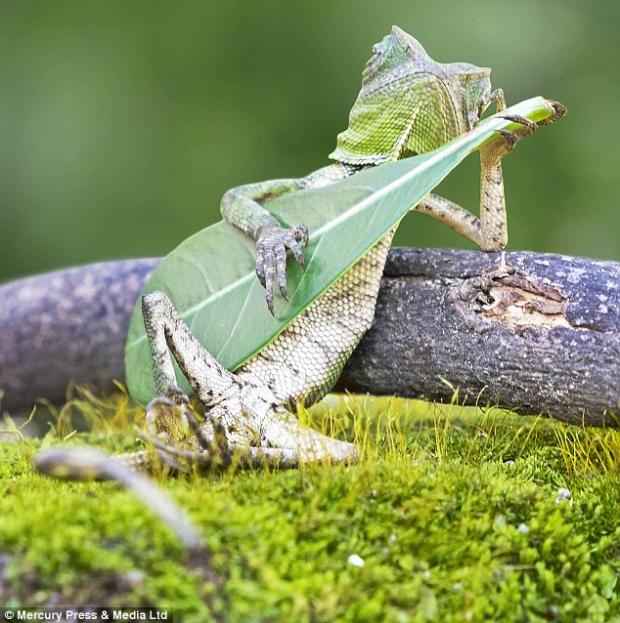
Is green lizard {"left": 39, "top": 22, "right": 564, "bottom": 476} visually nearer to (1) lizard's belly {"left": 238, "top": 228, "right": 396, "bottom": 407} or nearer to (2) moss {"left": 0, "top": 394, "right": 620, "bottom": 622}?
(1) lizard's belly {"left": 238, "top": 228, "right": 396, "bottom": 407}

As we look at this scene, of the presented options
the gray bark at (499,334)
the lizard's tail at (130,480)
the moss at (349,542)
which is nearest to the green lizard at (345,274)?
the gray bark at (499,334)

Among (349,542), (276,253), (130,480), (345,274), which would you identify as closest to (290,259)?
(276,253)

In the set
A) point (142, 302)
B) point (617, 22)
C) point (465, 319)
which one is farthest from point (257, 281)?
point (617, 22)

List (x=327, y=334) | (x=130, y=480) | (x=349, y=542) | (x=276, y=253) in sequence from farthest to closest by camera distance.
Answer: (x=327, y=334), (x=276, y=253), (x=349, y=542), (x=130, y=480)

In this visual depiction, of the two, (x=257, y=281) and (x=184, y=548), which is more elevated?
(x=257, y=281)

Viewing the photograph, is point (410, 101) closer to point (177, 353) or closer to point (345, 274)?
point (345, 274)

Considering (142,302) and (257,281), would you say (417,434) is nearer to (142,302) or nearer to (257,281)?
(257,281)

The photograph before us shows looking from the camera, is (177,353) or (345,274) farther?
(345,274)
